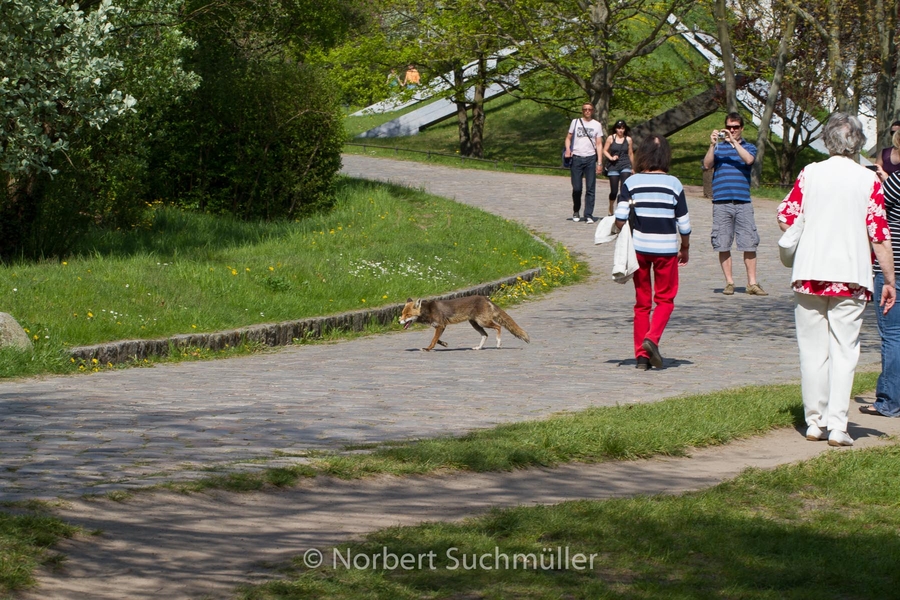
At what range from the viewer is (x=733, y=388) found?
10219 millimetres

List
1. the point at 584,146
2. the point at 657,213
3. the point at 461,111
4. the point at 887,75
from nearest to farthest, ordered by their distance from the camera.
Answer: the point at 657,213 < the point at 887,75 < the point at 584,146 < the point at 461,111

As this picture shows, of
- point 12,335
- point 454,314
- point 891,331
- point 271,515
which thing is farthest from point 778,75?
point 271,515

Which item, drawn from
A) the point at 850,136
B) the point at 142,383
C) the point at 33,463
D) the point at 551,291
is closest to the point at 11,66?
the point at 142,383

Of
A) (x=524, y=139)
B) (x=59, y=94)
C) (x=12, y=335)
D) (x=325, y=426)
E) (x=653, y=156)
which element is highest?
(x=524, y=139)

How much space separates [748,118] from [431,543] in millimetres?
44453

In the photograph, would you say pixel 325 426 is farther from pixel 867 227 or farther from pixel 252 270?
pixel 252 270

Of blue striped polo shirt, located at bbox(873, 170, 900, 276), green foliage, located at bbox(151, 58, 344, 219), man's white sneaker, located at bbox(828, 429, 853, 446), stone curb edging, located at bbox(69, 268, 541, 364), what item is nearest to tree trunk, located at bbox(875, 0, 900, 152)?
stone curb edging, located at bbox(69, 268, 541, 364)

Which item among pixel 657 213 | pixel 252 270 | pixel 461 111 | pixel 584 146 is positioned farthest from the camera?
pixel 461 111

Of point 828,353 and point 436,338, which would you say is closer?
point 828,353

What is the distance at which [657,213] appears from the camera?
36.0 ft

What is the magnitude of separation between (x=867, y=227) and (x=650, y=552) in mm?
3655

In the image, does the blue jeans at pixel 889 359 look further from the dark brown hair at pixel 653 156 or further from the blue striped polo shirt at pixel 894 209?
the dark brown hair at pixel 653 156

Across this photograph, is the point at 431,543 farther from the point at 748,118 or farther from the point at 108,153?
the point at 748,118

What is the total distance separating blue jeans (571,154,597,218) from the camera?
24.3 m
